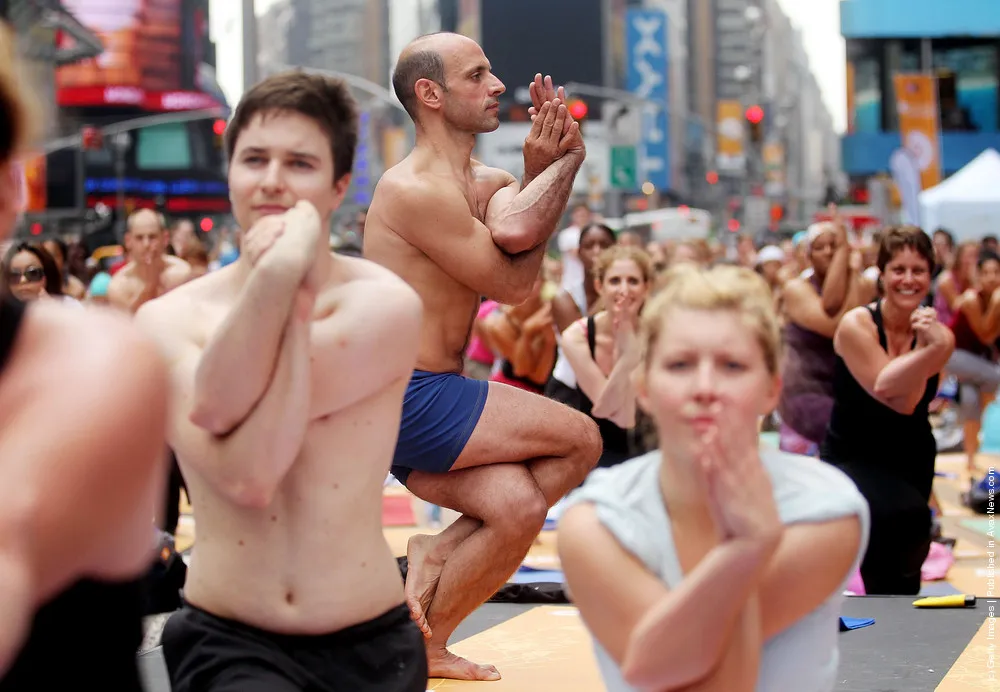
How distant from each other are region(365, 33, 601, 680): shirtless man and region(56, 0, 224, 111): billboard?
8084 cm

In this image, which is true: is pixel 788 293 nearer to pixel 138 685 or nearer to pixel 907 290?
pixel 907 290

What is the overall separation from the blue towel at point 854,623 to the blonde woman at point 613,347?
6.05ft

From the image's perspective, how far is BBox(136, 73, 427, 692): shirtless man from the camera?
3.01 m

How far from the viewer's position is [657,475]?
8.64 feet

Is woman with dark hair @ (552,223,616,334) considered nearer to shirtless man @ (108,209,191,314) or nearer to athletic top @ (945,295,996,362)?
shirtless man @ (108,209,191,314)

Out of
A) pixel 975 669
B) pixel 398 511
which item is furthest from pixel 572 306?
pixel 975 669

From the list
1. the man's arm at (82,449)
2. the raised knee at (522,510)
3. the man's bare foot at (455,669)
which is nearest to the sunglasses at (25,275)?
the man's bare foot at (455,669)

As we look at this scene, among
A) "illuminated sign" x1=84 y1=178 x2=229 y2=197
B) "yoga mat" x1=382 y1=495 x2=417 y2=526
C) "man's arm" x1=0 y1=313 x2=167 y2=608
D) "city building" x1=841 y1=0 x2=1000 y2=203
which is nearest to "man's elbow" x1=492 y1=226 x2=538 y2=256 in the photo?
"man's arm" x1=0 y1=313 x2=167 y2=608

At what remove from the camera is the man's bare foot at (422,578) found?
4.89 meters

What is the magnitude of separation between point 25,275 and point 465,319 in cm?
354

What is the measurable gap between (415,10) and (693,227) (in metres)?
96.2

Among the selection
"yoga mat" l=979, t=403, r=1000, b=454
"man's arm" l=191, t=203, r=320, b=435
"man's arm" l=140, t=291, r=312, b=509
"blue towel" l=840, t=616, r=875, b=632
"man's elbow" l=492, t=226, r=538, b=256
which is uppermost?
"man's elbow" l=492, t=226, r=538, b=256

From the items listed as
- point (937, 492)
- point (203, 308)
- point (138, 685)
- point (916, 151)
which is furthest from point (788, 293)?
point (916, 151)

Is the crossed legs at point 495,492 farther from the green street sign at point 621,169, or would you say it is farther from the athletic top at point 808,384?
the green street sign at point 621,169
